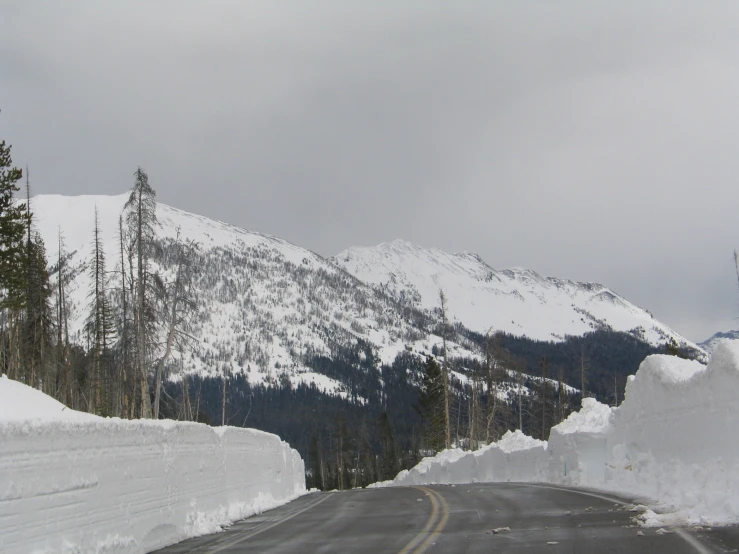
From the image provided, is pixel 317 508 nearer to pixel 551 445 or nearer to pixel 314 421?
pixel 551 445

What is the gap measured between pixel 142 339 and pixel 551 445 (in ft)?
54.5

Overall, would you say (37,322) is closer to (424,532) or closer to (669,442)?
(424,532)

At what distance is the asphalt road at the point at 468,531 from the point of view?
8.64 meters

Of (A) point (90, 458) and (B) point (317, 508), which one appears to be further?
(B) point (317, 508)

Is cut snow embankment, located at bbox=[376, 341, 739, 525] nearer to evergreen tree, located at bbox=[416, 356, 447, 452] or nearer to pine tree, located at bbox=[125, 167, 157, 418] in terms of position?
pine tree, located at bbox=[125, 167, 157, 418]

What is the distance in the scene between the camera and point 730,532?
872 centimetres

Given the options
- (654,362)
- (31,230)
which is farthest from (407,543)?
(31,230)

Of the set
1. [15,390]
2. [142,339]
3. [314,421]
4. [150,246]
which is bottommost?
[314,421]

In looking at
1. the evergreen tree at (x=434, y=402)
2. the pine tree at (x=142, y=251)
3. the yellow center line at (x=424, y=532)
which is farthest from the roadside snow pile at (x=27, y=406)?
the evergreen tree at (x=434, y=402)

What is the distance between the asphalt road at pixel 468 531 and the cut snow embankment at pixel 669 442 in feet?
3.21

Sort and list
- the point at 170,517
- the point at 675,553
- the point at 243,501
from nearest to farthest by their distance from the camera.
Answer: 1. the point at 675,553
2. the point at 170,517
3. the point at 243,501

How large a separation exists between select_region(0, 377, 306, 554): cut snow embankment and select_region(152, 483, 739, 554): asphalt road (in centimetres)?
64

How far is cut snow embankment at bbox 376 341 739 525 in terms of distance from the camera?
1105 centimetres

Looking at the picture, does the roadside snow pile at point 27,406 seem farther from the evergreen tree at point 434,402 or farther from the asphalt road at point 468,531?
the evergreen tree at point 434,402
